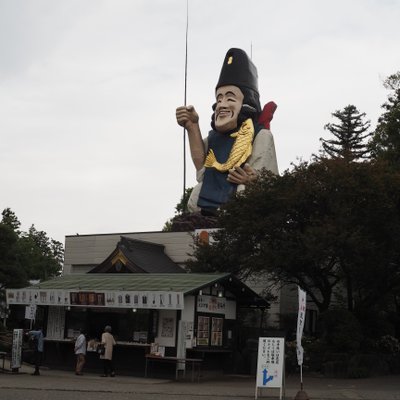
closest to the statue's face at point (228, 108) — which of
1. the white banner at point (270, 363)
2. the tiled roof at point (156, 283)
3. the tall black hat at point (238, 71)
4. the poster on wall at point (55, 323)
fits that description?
the tall black hat at point (238, 71)

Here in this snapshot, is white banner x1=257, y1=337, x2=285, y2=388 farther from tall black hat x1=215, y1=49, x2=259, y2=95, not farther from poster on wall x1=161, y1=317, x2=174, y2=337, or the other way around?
tall black hat x1=215, y1=49, x2=259, y2=95

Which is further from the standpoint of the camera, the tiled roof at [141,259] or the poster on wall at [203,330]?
the tiled roof at [141,259]

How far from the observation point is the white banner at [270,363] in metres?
14.1

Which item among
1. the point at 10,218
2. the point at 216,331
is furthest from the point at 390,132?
the point at 10,218

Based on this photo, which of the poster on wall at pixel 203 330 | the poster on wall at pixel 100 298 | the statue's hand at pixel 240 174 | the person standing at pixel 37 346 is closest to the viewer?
the poster on wall at pixel 100 298

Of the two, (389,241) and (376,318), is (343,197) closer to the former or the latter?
(389,241)

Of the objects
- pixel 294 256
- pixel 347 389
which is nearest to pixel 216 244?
pixel 294 256

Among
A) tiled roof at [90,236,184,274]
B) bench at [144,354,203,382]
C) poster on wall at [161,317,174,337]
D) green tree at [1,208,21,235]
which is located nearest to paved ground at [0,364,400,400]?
bench at [144,354,203,382]

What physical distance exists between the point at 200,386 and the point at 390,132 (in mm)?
21634

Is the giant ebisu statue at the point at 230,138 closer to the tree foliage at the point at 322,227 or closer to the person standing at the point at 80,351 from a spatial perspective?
the tree foliage at the point at 322,227

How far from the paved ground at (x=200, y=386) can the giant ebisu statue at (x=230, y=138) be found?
1980 cm

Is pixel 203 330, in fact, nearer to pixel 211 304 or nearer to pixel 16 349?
pixel 211 304

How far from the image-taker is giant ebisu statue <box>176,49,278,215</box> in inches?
1556

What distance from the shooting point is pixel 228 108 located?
41.2 metres
